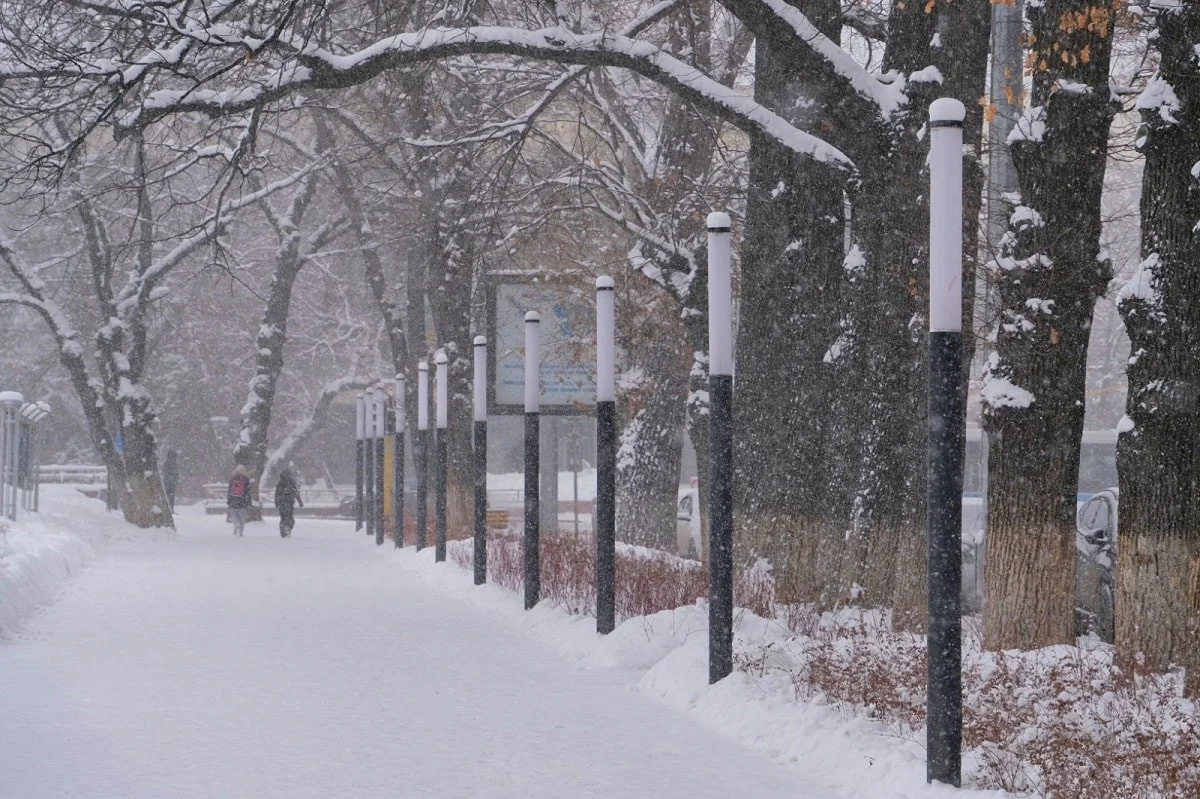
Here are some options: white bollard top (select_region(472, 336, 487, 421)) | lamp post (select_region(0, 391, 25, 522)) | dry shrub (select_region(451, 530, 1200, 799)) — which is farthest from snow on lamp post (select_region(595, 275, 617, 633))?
lamp post (select_region(0, 391, 25, 522))

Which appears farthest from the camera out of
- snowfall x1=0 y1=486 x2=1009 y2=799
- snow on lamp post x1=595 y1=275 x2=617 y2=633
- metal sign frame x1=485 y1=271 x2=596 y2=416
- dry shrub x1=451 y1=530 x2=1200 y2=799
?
metal sign frame x1=485 y1=271 x2=596 y2=416

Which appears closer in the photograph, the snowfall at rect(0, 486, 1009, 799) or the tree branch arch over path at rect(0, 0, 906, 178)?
the snowfall at rect(0, 486, 1009, 799)

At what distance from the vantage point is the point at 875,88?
47.0 ft

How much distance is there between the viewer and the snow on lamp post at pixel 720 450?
11344mm

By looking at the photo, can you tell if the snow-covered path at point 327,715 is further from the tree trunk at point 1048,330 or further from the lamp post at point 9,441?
the lamp post at point 9,441

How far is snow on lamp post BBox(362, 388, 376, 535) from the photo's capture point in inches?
1754

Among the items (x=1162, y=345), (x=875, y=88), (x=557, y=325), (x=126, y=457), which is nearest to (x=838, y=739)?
(x=1162, y=345)

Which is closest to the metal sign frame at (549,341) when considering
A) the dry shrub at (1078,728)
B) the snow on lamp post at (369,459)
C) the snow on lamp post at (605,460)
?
the snow on lamp post at (369,459)

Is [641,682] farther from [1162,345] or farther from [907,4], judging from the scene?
[907,4]

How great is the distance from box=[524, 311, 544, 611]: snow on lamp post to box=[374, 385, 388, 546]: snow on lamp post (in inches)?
792

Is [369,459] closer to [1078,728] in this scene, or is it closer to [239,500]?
[239,500]

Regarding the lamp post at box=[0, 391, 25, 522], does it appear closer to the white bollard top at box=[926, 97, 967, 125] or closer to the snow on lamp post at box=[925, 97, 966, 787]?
the snow on lamp post at box=[925, 97, 966, 787]

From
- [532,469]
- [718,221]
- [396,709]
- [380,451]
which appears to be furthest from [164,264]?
[396,709]

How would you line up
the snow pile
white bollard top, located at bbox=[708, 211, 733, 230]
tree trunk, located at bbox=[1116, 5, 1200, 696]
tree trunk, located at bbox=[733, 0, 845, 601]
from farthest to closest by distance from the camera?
the snow pile → tree trunk, located at bbox=[733, 0, 845, 601] → white bollard top, located at bbox=[708, 211, 733, 230] → tree trunk, located at bbox=[1116, 5, 1200, 696]
